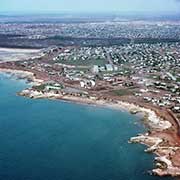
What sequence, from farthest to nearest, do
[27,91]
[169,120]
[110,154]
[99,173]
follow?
[27,91] < [169,120] < [110,154] < [99,173]

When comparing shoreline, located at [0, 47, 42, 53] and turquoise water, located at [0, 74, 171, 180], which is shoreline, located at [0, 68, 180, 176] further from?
shoreline, located at [0, 47, 42, 53]

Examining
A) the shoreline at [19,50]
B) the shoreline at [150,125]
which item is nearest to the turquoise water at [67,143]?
the shoreline at [150,125]

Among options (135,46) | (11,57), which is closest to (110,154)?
(11,57)

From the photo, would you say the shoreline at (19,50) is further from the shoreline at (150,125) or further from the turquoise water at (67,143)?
the turquoise water at (67,143)

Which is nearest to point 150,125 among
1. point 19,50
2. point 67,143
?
point 67,143

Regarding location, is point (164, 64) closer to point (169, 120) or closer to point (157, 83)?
point (157, 83)

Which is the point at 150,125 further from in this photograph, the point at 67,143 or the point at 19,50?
the point at 19,50
